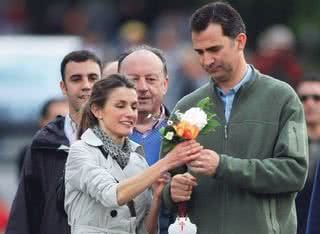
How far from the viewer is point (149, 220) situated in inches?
400

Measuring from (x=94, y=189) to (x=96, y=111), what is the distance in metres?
0.59

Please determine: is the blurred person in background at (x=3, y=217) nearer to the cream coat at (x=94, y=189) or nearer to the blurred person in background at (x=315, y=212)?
the cream coat at (x=94, y=189)

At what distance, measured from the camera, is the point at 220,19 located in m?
9.94

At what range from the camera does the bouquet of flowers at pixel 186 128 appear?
31.6ft

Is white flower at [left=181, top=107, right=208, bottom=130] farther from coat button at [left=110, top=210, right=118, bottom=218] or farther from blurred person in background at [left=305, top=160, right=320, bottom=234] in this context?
blurred person in background at [left=305, top=160, right=320, bottom=234]

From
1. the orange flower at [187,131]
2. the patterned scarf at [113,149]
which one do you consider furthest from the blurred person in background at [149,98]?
the orange flower at [187,131]

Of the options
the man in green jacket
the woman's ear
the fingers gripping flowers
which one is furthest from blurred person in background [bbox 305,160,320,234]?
the woman's ear

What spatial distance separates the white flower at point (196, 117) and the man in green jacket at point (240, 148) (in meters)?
0.17

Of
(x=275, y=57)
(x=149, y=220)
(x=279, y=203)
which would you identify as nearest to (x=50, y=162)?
(x=149, y=220)

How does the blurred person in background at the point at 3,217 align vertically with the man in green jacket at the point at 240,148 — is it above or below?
below

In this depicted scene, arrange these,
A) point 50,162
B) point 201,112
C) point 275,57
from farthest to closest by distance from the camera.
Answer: point 275,57 → point 50,162 → point 201,112

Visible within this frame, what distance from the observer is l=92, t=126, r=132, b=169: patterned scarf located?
32.8ft

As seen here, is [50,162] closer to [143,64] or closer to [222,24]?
[143,64]

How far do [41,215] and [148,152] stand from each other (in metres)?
0.99
